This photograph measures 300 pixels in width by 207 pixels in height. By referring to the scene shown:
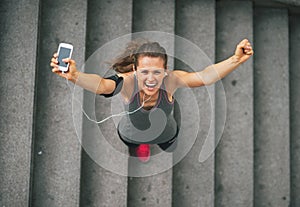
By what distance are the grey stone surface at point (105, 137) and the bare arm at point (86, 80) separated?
38.2 inches

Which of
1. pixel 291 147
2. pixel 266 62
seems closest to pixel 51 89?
pixel 266 62

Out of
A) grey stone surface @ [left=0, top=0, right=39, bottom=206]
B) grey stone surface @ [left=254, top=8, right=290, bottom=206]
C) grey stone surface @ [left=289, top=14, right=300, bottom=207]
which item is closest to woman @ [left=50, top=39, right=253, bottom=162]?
grey stone surface @ [left=0, top=0, right=39, bottom=206]

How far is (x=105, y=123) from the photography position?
3.31m

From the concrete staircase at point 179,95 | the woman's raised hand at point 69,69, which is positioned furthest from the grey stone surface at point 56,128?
the woman's raised hand at point 69,69

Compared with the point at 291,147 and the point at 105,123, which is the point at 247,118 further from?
the point at 105,123

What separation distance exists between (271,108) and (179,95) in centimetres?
90

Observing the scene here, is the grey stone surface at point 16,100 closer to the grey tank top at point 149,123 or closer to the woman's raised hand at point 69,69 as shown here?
the grey tank top at point 149,123

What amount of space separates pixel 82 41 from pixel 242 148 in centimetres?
160

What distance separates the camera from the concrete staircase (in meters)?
3.12

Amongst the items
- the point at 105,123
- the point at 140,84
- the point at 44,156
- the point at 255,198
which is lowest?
the point at 255,198

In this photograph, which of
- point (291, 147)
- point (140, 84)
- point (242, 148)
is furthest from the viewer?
point (291, 147)

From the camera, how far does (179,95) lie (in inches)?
136

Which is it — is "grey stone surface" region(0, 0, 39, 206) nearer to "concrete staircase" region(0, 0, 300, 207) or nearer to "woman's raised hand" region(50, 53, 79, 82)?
"concrete staircase" region(0, 0, 300, 207)

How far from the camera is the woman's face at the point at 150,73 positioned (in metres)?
2.37
